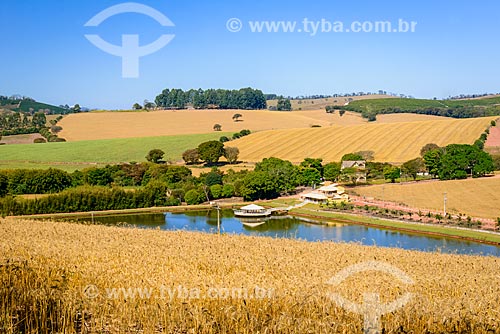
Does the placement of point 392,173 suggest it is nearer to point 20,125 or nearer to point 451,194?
point 451,194

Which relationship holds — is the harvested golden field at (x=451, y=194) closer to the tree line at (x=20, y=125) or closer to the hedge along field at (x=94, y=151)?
the hedge along field at (x=94, y=151)

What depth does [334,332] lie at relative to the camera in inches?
244

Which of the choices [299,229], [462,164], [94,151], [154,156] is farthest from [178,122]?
[299,229]

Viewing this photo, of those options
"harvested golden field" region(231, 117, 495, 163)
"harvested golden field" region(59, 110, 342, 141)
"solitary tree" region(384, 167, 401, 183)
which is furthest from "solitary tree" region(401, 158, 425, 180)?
"harvested golden field" region(59, 110, 342, 141)

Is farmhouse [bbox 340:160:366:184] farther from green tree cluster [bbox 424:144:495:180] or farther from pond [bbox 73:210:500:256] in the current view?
pond [bbox 73:210:500:256]

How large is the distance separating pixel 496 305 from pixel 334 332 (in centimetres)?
280

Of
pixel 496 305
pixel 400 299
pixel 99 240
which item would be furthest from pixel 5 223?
pixel 496 305

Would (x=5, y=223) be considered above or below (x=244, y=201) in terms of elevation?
above

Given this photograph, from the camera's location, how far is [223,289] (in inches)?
301

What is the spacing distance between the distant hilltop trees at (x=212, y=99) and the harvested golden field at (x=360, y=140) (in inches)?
1996

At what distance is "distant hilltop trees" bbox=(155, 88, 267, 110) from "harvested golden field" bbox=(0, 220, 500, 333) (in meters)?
127

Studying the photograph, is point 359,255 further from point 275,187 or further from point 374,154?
point 374,154

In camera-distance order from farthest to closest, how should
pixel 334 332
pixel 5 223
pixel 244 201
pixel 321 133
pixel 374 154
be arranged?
pixel 321 133 < pixel 374 154 < pixel 244 201 < pixel 5 223 < pixel 334 332

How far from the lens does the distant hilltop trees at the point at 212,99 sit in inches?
5428
